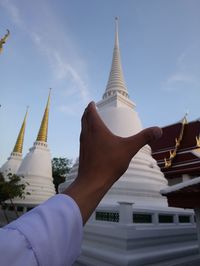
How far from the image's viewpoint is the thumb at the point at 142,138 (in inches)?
45.5

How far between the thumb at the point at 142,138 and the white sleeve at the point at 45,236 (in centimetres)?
43

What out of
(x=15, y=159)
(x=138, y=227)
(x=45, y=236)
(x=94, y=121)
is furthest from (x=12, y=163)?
(x=45, y=236)

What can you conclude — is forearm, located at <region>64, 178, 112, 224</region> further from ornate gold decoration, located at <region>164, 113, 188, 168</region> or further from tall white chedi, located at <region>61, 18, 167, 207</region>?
ornate gold decoration, located at <region>164, 113, 188, 168</region>

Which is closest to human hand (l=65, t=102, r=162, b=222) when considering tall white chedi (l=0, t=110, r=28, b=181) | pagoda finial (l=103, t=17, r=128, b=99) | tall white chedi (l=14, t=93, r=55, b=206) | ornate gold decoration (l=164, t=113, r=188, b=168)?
pagoda finial (l=103, t=17, r=128, b=99)

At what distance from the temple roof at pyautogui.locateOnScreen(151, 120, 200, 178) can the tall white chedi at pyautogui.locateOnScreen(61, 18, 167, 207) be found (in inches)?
131

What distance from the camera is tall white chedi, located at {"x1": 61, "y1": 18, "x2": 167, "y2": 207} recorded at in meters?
8.75

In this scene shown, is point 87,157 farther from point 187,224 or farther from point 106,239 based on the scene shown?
point 187,224

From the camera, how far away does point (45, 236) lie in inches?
29.7

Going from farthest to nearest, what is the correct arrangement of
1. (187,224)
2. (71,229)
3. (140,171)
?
(140,171), (187,224), (71,229)

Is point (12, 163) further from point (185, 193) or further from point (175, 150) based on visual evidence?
point (185, 193)

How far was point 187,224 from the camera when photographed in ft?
29.2

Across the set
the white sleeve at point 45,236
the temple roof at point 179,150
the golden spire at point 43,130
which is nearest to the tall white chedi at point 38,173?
the golden spire at point 43,130

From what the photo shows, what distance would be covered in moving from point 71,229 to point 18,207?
736 inches

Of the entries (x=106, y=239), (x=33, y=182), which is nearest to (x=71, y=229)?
(x=106, y=239)
